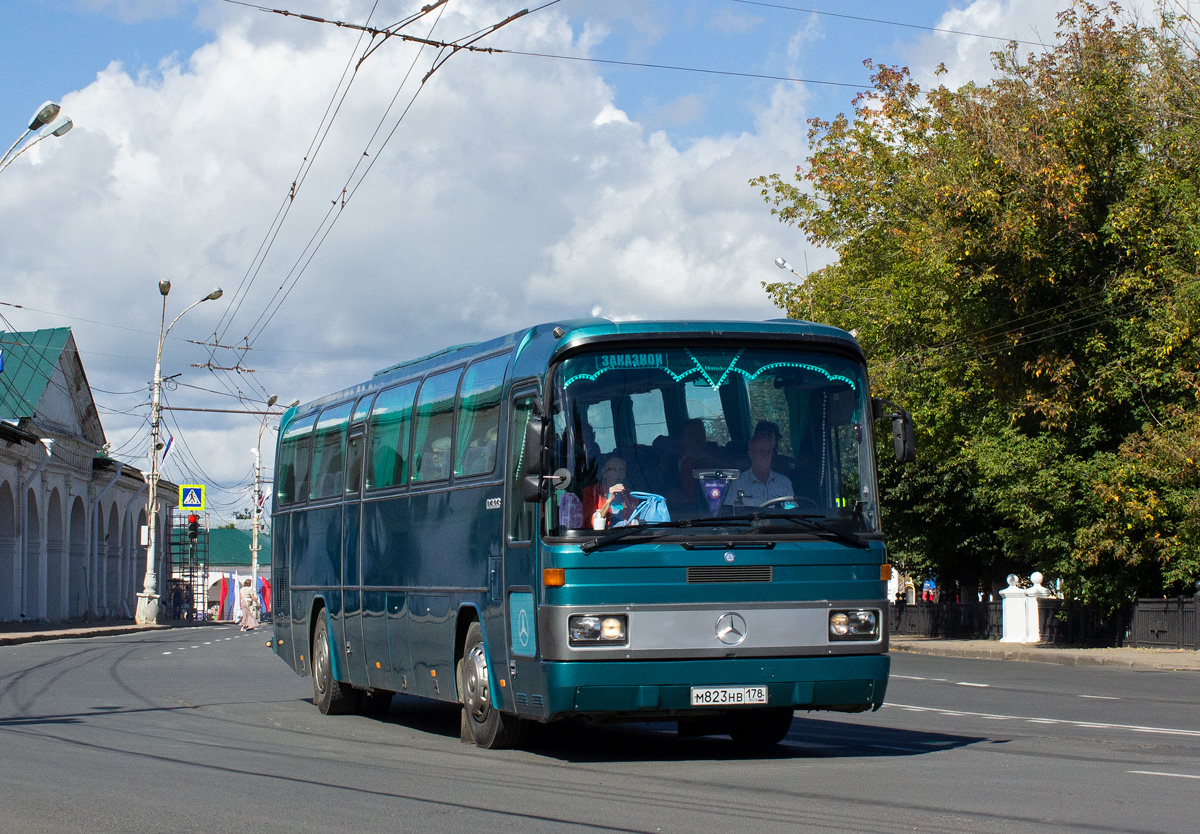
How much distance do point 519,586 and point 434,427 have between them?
2656mm

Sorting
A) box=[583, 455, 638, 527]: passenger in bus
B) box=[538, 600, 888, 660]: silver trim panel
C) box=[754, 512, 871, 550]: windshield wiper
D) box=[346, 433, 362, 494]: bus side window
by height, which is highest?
box=[346, 433, 362, 494]: bus side window

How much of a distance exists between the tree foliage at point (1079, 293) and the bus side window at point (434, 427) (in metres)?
17.7

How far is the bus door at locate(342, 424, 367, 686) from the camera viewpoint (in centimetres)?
1496

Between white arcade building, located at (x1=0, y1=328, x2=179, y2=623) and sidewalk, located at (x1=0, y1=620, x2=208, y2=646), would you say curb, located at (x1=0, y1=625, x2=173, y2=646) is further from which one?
white arcade building, located at (x1=0, y1=328, x2=179, y2=623)

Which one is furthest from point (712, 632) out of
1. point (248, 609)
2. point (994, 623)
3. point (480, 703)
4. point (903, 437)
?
point (248, 609)

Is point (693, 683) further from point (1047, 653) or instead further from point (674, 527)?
point (1047, 653)

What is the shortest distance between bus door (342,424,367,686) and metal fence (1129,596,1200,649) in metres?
19.9

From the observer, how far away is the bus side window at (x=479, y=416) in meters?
11.8

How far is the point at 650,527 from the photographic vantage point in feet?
34.0

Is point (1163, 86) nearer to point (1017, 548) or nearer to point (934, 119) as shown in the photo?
point (934, 119)

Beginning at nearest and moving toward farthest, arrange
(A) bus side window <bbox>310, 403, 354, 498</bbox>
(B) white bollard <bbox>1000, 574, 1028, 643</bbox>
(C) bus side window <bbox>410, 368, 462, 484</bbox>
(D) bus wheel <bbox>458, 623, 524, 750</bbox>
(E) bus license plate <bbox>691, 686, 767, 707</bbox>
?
(E) bus license plate <bbox>691, 686, 767, 707</bbox> → (D) bus wheel <bbox>458, 623, 524, 750</bbox> → (C) bus side window <bbox>410, 368, 462, 484</bbox> → (A) bus side window <bbox>310, 403, 354, 498</bbox> → (B) white bollard <bbox>1000, 574, 1028, 643</bbox>

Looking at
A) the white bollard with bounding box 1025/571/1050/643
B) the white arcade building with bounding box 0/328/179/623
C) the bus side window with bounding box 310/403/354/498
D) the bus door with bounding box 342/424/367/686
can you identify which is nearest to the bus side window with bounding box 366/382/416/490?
the bus door with bounding box 342/424/367/686

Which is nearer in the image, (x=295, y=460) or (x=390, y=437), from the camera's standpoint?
(x=390, y=437)

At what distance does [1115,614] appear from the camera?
33.8 metres
